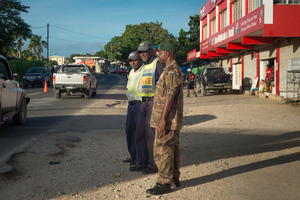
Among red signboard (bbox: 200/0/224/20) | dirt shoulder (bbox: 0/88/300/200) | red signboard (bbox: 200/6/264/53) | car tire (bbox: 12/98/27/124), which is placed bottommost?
dirt shoulder (bbox: 0/88/300/200)

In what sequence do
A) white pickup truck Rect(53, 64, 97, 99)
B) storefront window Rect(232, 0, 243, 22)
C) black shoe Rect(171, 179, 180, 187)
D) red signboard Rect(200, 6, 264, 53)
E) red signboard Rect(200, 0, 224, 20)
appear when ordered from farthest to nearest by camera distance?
1. red signboard Rect(200, 0, 224, 20)
2. storefront window Rect(232, 0, 243, 22)
3. white pickup truck Rect(53, 64, 97, 99)
4. red signboard Rect(200, 6, 264, 53)
5. black shoe Rect(171, 179, 180, 187)

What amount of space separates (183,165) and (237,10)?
69.3 feet

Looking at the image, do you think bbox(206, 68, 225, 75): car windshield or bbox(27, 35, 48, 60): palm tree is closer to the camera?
bbox(206, 68, 225, 75): car windshield

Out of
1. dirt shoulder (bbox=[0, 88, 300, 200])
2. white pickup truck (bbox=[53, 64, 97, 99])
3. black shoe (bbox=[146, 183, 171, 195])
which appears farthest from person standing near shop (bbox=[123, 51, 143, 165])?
white pickup truck (bbox=[53, 64, 97, 99])

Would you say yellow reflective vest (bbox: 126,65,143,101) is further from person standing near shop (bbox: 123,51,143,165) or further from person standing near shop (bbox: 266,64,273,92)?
person standing near shop (bbox: 266,64,273,92)

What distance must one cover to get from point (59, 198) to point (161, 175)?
1235 mm

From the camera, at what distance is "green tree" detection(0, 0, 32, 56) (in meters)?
39.1

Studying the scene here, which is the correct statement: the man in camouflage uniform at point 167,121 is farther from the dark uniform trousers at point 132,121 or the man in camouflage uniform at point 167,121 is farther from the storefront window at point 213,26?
the storefront window at point 213,26

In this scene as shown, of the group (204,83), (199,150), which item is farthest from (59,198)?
(204,83)

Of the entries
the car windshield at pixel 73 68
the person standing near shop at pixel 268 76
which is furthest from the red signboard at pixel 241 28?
the car windshield at pixel 73 68

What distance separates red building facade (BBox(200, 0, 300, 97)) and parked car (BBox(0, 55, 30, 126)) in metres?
10.9

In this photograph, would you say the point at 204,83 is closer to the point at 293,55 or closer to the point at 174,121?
the point at 293,55

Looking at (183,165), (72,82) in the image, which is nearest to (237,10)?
(72,82)

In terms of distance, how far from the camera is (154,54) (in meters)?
5.47
